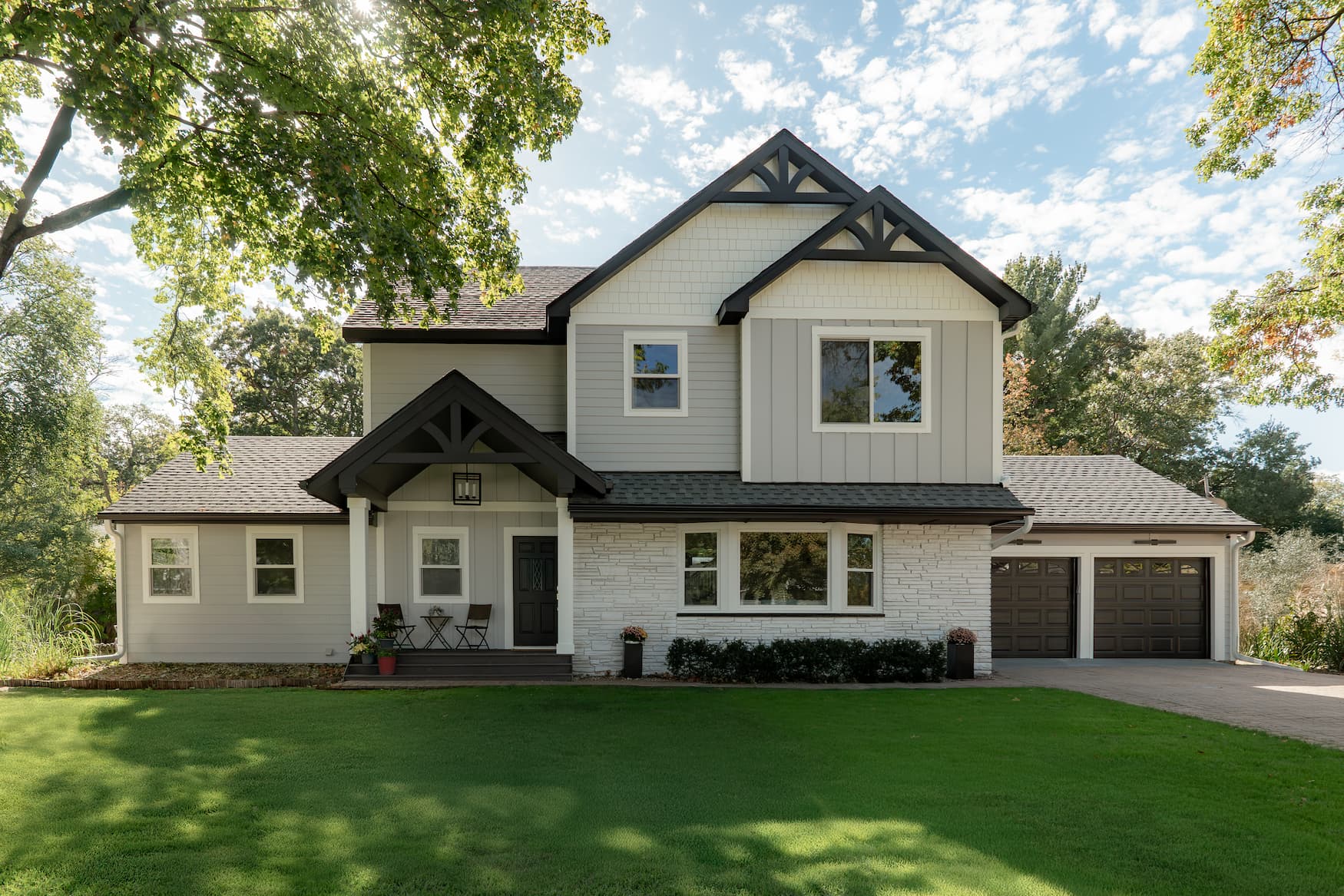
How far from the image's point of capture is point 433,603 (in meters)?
12.0

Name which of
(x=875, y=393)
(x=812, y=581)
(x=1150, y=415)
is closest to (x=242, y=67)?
(x=875, y=393)

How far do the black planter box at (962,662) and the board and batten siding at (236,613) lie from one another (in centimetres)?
1110

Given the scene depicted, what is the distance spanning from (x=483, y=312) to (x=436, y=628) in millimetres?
5992

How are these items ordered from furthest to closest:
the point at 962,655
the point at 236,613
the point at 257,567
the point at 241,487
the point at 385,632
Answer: the point at 241,487, the point at 257,567, the point at 236,613, the point at 962,655, the point at 385,632

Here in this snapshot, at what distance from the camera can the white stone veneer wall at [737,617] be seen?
1140 cm

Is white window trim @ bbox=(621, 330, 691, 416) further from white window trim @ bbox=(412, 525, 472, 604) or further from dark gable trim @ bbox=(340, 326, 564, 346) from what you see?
white window trim @ bbox=(412, 525, 472, 604)

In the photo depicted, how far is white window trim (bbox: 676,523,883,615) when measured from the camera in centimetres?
1160

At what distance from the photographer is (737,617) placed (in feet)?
37.7

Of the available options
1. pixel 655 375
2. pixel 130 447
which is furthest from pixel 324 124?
pixel 130 447

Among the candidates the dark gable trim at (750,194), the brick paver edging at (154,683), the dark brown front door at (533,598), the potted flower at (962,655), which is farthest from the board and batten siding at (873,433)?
the brick paver edging at (154,683)

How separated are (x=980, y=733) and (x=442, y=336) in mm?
10486

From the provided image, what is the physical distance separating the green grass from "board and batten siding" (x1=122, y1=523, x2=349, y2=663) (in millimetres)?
3951

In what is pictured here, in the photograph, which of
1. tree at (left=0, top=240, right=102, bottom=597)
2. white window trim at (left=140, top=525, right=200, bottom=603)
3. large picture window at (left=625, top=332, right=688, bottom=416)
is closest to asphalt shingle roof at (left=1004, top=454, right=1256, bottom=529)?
large picture window at (left=625, top=332, right=688, bottom=416)

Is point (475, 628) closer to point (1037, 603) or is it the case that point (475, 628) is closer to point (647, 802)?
point (647, 802)
